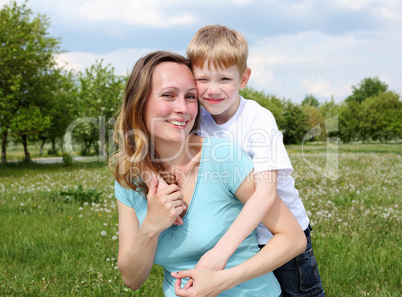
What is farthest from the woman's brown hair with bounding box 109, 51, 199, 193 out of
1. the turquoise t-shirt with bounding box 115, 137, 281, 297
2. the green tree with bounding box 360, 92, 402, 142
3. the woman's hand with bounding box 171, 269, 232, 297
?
the green tree with bounding box 360, 92, 402, 142

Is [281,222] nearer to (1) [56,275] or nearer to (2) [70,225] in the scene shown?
(1) [56,275]

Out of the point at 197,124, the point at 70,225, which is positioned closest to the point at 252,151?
the point at 197,124

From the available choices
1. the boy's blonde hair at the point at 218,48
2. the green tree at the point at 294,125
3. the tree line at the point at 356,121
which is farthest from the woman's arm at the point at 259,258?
the green tree at the point at 294,125

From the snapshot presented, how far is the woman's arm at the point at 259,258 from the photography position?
6.05ft

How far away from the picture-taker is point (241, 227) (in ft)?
6.76

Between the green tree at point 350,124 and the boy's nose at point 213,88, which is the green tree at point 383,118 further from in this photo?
the boy's nose at point 213,88

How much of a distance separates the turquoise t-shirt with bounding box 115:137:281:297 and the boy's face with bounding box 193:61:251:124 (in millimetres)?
678

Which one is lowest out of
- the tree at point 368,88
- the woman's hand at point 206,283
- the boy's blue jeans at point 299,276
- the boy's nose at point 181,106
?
the boy's blue jeans at point 299,276

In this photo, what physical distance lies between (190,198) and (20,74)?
22671 mm

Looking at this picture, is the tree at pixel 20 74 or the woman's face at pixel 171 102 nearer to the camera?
the woman's face at pixel 171 102

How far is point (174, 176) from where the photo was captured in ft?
7.53

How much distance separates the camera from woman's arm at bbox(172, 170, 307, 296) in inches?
72.6

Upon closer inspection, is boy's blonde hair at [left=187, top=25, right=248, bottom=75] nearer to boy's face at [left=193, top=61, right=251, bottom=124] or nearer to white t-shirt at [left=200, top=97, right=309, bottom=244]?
boy's face at [left=193, top=61, right=251, bottom=124]

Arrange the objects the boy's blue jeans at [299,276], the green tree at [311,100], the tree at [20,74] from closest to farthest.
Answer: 1. the boy's blue jeans at [299,276]
2. the tree at [20,74]
3. the green tree at [311,100]
